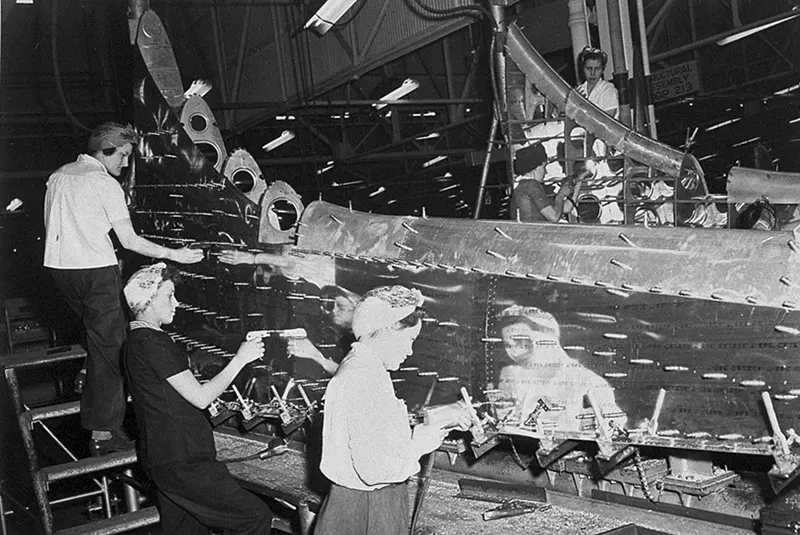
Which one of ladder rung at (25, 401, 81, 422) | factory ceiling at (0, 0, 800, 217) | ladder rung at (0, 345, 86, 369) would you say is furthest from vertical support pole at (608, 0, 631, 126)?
ladder rung at (25, 401, 81, 422)

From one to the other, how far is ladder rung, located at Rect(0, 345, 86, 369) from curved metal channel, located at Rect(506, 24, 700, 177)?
12.5ft

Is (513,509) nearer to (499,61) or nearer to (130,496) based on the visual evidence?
(499,61)

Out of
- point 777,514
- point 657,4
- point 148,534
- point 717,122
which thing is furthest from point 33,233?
point 777,514

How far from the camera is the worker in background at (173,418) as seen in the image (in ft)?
14.6

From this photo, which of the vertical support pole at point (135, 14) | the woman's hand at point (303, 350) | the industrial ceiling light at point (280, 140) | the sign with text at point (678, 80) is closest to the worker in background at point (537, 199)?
the woman's hand at point (303, 350)

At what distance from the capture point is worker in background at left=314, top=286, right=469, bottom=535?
3.29m

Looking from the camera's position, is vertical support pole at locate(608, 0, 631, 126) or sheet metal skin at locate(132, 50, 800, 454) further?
vertical support pole at locate(608, 0, 631, 126)

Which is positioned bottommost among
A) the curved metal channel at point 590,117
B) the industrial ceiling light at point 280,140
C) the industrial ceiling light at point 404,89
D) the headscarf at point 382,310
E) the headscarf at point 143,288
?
the headscarf at point 382,310

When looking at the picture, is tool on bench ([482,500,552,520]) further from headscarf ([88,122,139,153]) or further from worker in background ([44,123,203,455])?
headscarf ([88,122,139,153])

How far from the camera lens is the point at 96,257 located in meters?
5.65

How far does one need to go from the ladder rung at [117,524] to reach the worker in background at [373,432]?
87.9 inches

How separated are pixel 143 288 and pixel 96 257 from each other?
4.27 feet

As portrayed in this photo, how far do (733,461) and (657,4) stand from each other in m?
13.5

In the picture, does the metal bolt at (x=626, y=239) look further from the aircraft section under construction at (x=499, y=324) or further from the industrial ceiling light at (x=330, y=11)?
the industrial ceiling light at (x=330, y=11)
